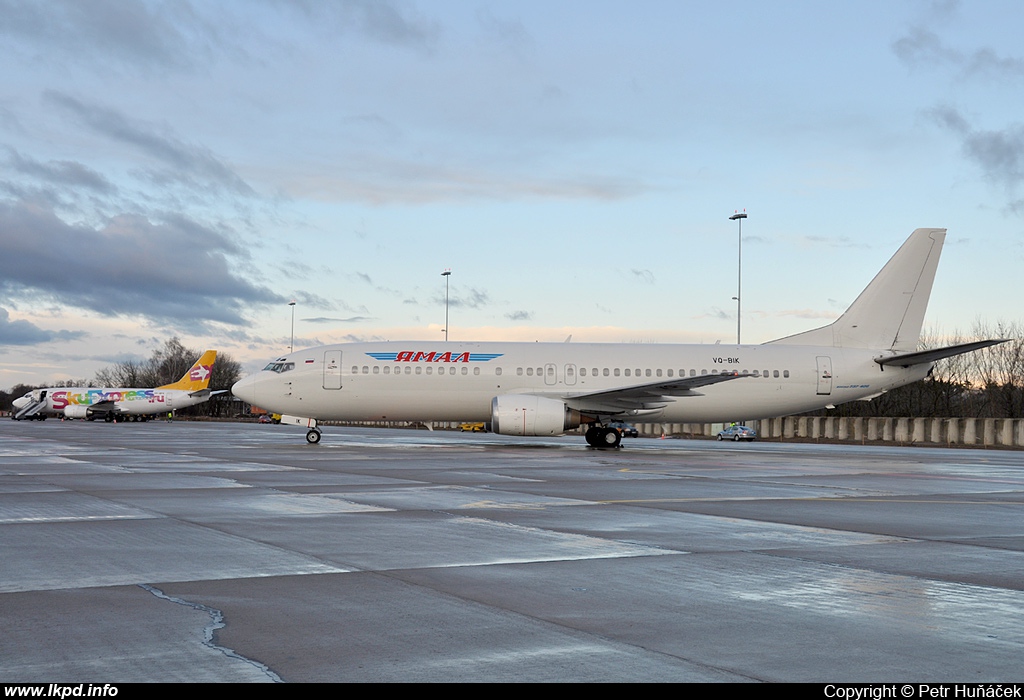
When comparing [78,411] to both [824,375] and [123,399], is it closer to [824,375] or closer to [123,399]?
[123,399]

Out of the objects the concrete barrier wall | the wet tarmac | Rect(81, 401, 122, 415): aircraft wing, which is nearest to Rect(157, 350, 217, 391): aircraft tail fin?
Rect(81, 401, 122, 415): aircraft wing

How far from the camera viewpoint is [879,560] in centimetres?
843

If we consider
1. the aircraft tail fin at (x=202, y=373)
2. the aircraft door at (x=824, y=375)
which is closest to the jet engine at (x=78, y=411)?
the aircraft tail fin at (x=202, y=373)

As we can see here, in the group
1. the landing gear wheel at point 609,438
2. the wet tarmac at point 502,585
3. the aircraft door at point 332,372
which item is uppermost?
the aircraft door at point 332,372

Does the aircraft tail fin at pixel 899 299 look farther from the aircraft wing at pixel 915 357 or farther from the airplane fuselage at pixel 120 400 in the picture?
the airplane fuselage at pixel 120 400

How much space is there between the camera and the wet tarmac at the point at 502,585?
486cm

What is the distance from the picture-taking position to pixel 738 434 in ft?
198

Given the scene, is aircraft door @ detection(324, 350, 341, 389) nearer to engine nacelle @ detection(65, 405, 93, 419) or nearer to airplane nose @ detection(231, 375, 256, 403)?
airplane nose @ detection(231, 375, 256, 403)

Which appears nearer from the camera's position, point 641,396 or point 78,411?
point 641,396

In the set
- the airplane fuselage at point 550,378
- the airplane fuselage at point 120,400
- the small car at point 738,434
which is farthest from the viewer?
the airplane fuselage at point 120,400

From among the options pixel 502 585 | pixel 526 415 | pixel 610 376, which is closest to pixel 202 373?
pixel 610 376

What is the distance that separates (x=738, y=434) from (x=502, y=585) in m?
55.6

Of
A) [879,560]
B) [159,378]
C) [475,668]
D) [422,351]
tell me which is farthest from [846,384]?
[159,378]

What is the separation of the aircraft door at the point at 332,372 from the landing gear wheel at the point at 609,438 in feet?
31.3
